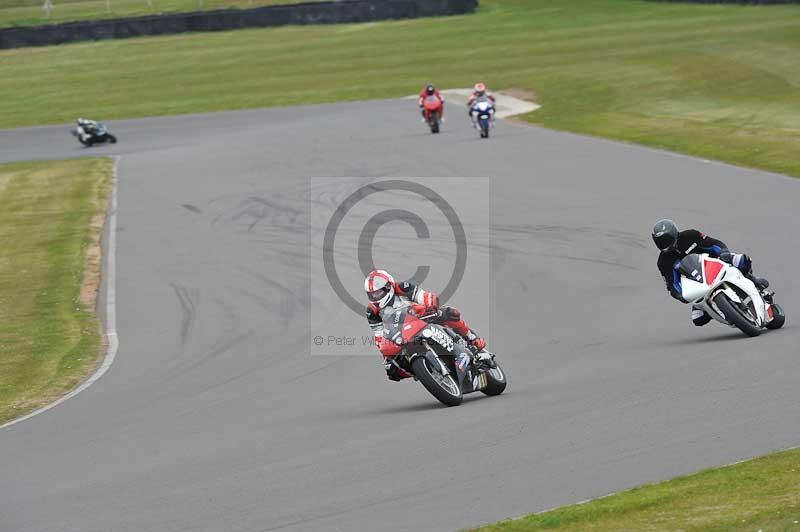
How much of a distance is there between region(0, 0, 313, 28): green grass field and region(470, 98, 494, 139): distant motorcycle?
1257 inches

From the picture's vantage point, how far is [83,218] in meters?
29.8

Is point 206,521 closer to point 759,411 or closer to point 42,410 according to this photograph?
point 759,411

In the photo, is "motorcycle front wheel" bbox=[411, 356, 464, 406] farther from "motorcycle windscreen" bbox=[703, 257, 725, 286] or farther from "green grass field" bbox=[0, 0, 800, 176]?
"green grass field" bbox=[0, 0, 800, 176]

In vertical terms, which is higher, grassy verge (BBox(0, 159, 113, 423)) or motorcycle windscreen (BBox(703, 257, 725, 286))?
motorcycle windscreen (BBox(703, 257, 725, 286))

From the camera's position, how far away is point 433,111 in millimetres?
39219

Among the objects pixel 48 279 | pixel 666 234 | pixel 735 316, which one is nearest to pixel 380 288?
pixel 666 234

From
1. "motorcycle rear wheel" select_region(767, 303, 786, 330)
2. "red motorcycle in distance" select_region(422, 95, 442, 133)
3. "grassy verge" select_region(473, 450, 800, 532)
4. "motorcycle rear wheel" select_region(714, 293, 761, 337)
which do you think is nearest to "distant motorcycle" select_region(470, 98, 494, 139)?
"red motorcycle in distance" select_region(422, 95, 442, 133)

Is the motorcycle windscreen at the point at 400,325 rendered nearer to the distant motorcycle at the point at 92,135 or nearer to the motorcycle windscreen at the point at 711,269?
the motorcycle windscreen at the point at 711,269

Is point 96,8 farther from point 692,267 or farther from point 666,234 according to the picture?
point 692,267

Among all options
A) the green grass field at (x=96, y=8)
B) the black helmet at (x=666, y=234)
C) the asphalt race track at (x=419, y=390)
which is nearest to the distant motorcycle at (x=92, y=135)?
the asphalt race track at (x=419, y=390)

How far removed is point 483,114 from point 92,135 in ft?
48.8

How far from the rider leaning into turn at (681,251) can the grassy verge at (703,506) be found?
4999 millimetres

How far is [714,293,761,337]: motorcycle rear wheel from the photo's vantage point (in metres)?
13.1

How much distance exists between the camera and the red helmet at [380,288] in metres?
11.8
